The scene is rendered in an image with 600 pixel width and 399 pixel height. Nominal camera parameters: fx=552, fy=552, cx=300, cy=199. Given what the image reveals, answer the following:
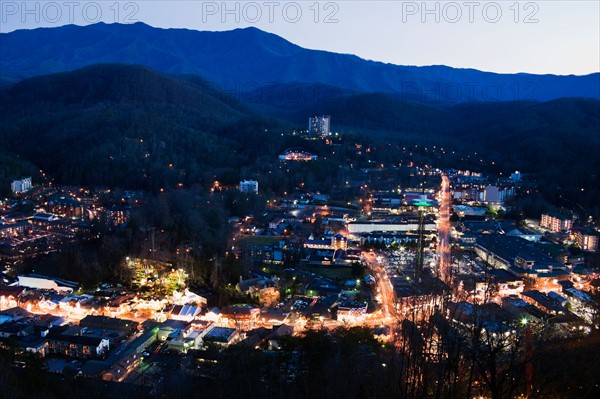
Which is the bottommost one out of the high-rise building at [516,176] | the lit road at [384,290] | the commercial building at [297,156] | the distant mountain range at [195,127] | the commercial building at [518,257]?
the lit road at [384,290]

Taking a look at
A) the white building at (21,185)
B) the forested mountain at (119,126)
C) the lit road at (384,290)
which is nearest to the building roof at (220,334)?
the lit road at (384,290)

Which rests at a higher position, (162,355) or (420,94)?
(420,94)

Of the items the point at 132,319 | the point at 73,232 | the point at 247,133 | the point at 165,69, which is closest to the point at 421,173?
the point at 247,133

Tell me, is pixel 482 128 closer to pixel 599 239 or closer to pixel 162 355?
pixel 599 239

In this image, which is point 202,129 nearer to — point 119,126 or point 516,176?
point 119,126

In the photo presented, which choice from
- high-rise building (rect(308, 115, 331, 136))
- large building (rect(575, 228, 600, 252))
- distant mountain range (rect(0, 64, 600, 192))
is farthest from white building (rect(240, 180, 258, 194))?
high-rise building (rect(308, 115, 331, 136))

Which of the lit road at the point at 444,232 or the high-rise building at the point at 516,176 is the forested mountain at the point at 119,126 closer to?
→ the lit road at the point at 444,232

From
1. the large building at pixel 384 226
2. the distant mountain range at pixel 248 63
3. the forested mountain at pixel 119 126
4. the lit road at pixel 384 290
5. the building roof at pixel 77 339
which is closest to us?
the building roof at pixel 77 339
